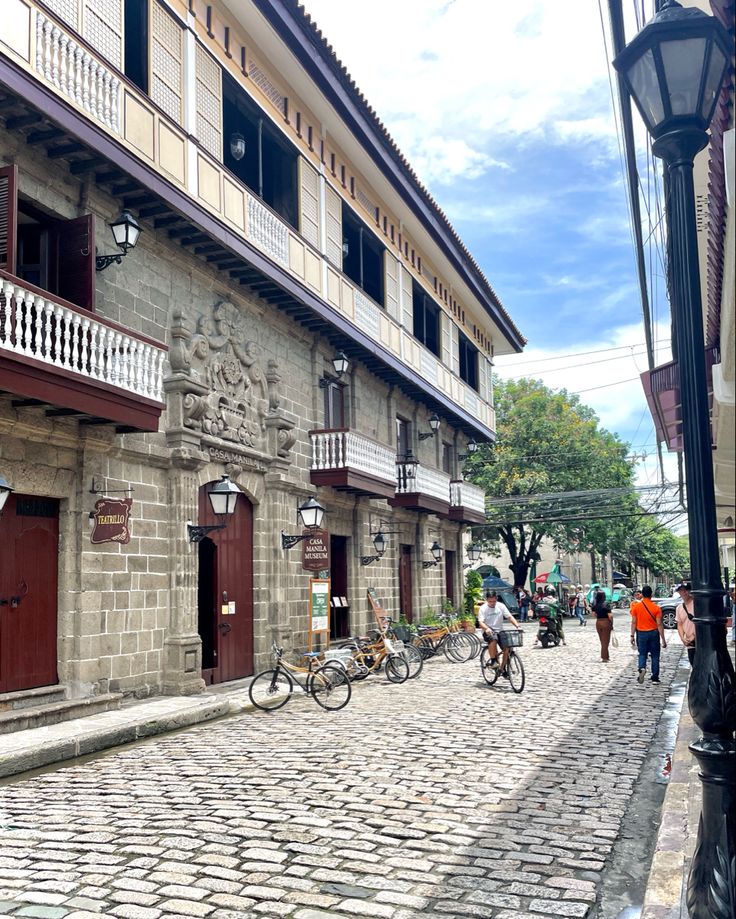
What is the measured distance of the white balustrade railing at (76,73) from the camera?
9.80m

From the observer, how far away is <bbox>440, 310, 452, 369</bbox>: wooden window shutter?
25.6m

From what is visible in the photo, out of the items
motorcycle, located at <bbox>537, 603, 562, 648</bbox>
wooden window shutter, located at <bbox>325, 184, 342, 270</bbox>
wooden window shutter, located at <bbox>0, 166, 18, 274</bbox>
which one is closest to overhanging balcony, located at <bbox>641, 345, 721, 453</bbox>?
wooden window shutter, located at <bbox>0, 166, 18, 274</bbox>

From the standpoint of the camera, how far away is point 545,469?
40312mm

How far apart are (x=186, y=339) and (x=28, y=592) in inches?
188

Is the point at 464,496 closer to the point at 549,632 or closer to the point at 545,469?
the point at 549,632

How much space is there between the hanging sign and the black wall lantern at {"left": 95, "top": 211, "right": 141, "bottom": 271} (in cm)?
655

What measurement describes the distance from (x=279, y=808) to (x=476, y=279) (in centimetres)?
2239

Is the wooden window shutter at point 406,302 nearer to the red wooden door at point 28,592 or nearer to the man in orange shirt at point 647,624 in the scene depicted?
the man in orange shirt at point 647,624

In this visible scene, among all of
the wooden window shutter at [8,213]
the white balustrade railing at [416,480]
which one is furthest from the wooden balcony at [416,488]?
the wooden window shutter at [8,213]

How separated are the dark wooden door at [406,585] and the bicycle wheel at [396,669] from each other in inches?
343

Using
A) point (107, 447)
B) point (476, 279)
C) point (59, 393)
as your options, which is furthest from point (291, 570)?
point (476, 279)

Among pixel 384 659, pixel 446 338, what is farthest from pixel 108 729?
pixel 446 338

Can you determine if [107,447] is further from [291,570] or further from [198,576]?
[291,570]

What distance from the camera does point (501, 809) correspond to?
256 inches
